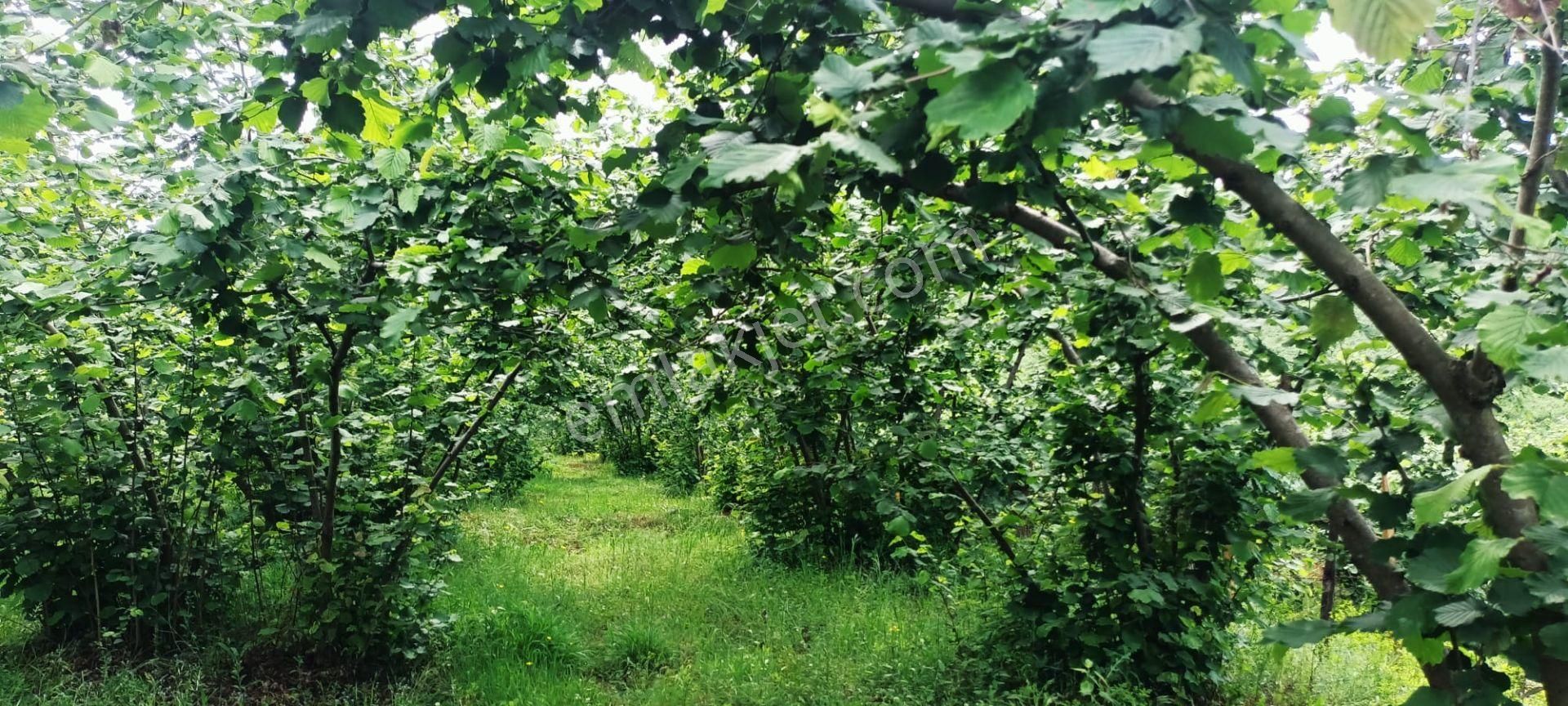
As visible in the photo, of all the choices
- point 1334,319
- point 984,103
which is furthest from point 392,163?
point 1334,319

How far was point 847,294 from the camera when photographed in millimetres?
2414

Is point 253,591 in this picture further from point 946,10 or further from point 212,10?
point 946,10

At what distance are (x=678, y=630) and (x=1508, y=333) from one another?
4123 mm

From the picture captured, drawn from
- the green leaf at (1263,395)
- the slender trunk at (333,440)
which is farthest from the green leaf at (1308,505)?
the slender trunk at (333,440)

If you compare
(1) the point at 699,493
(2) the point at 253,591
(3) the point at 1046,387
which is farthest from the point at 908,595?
(1) the point at 699,493

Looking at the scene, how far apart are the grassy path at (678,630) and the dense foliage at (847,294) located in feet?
1.40

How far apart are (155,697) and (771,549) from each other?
12.0 feet

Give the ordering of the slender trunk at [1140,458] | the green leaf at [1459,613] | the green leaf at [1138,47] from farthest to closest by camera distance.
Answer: the slender trunk at [1140,458] < the green leaf at [1459,613] < the green leaf at [1138,47]

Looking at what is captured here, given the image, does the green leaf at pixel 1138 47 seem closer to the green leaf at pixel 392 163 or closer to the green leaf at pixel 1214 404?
the green leaf at pixel 1214 404

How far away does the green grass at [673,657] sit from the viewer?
361cm

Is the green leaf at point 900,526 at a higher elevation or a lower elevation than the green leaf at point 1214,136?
lower

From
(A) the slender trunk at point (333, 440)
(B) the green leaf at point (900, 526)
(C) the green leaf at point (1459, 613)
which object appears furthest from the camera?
(A) the slender trunk at point (333, 440)

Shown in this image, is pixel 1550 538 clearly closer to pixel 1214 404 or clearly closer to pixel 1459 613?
pixel 1459 613

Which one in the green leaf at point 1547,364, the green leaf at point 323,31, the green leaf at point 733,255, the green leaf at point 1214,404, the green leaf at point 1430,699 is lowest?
the green leaf at point 1430,699
